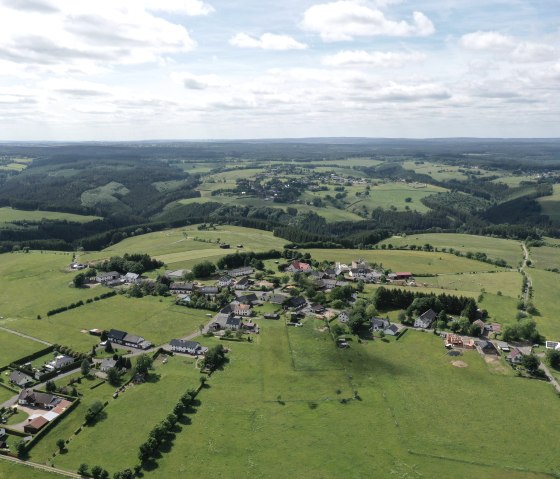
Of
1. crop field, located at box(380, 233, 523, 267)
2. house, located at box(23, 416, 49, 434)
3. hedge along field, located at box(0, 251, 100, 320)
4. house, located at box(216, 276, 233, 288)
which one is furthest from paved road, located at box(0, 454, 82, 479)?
crop field, located at box(380, 233, 523, 267)

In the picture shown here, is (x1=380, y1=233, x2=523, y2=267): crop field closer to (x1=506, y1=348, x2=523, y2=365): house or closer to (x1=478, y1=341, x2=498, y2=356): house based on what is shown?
(x1=478, y1=341, x2=498, y2=356): house

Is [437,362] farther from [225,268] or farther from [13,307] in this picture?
[13,307]

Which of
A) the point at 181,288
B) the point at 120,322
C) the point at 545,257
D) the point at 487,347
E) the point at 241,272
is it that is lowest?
the point at 545,257

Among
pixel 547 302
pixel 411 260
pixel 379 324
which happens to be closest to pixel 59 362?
pixel 379 324

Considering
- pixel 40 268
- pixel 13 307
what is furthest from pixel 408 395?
pixel 40 268

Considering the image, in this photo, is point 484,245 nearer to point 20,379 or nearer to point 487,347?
point 487,347

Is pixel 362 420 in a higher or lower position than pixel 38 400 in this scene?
lower

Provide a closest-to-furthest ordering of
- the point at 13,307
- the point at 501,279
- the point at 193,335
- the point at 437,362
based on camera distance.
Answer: the point at 437,362 → the point at 193,335 → the point at 13,307 → the point at 501,279
